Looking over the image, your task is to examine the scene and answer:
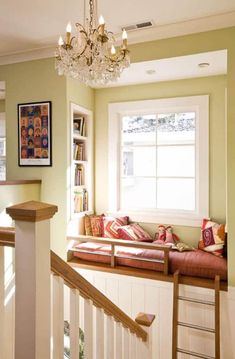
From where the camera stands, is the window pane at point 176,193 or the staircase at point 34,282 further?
the window pane at point 176,193

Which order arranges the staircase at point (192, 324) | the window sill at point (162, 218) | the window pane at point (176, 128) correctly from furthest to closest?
the window pane at point (176, 128) → the window sill at point (162, 218) → the staircase at point (192, 324)

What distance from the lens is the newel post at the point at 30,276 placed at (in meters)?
0.79

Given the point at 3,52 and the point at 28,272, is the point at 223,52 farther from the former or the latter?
the point at 28,272

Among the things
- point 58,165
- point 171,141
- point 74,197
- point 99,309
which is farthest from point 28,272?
point 171,141

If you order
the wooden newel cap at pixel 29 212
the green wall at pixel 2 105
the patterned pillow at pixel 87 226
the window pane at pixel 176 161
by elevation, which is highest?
the green wall at pixel 2 105

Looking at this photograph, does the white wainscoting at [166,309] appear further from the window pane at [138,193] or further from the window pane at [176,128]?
the window pane at [176,128]

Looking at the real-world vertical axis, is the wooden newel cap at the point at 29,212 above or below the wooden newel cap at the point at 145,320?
above

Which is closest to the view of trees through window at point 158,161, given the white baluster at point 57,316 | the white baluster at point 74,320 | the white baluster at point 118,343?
the white baluster at point 118,343

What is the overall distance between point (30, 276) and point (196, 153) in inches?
128

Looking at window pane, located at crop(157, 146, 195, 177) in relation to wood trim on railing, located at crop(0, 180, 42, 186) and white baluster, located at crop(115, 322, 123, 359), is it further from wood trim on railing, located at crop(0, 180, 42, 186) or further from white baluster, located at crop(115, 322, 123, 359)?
white baluster, located at crop(115, 322, 123, 359)

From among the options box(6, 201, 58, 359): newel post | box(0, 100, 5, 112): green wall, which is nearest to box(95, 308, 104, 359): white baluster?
box(6, 201, 58, 359): newel post

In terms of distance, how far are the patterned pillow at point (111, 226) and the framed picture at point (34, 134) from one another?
1033 mm

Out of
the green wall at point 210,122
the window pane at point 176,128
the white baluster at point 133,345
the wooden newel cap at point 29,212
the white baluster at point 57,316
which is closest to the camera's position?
the wooden newel cap at point 29,212

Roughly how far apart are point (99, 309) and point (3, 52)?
333cm
